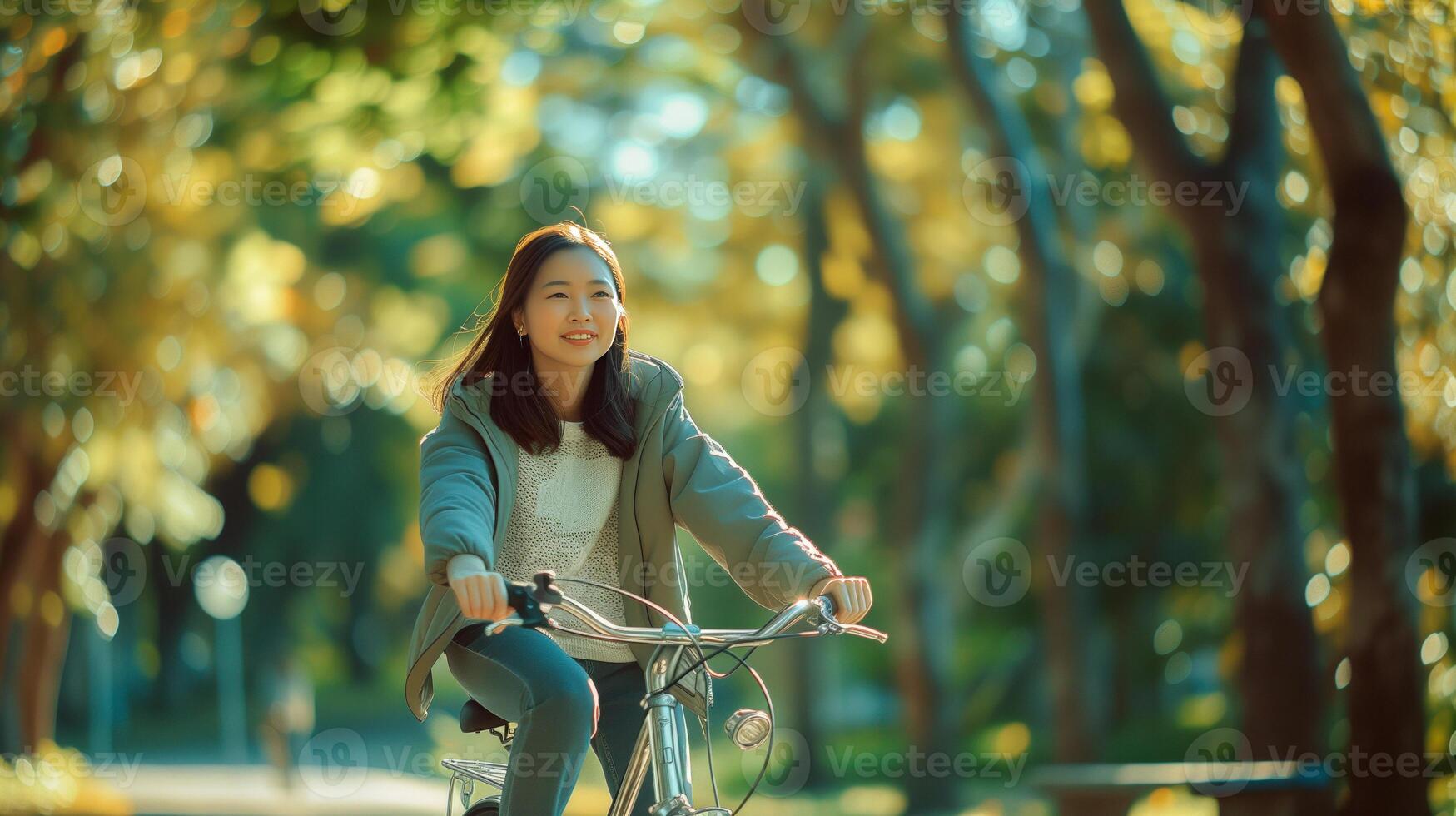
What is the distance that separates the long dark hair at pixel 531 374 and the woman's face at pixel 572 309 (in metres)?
0.05

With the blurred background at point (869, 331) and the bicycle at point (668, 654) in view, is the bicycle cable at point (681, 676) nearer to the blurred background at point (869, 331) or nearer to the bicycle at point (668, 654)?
the bicycle at point (668, 654)

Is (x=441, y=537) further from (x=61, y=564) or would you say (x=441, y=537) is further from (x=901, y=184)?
(x=901, y=184)

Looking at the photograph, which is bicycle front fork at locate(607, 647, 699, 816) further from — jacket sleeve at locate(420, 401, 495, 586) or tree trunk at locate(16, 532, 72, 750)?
tree trunk at locate(16, 532, 72, 750)

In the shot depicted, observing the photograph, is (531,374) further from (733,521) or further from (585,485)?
(733,521)

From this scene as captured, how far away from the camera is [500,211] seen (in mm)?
21656

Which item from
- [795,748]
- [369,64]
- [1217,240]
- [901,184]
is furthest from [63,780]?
[901,184]

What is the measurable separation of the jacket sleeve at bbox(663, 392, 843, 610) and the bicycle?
0.19 metres

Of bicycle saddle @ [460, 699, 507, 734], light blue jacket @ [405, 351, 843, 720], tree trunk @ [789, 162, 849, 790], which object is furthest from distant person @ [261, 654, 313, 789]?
light blue jacket @ [405, 351, 843, 720]

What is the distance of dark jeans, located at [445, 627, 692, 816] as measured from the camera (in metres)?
3.84

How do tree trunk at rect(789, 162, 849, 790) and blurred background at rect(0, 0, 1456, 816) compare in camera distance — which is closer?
blurred background at rect(0, 0, 1456, 816)

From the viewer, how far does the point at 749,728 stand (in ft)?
12.3

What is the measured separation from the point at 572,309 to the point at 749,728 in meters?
1.18

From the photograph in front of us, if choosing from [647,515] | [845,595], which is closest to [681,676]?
[845,595]

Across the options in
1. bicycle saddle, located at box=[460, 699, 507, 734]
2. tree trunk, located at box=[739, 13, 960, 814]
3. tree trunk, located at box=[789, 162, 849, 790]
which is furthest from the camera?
tree trunk, located at box=[789, 162, 849, 790]
